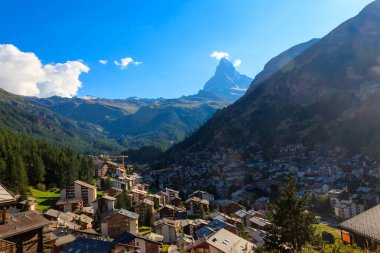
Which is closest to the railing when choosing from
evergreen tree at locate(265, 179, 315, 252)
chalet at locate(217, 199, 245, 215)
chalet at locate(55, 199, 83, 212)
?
evergreen tree at locate(265, 179, 315, 252)

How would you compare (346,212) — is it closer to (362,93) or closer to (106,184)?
(106,184)

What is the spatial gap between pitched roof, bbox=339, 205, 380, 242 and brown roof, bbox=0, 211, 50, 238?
18.2 meters

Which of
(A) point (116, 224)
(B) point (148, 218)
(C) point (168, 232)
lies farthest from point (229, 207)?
(A) point (116, 224)

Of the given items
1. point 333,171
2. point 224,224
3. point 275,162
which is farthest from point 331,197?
point 275,162

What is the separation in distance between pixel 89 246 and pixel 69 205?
4687 cm

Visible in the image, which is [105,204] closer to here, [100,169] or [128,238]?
[128,238]

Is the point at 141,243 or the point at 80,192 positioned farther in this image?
the point at 80,192

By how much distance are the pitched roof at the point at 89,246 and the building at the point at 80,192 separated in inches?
2052

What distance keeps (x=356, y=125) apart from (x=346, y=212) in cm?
9266

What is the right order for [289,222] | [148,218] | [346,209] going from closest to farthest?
1. [289,222]
2. [148,218]
3. [346,209]

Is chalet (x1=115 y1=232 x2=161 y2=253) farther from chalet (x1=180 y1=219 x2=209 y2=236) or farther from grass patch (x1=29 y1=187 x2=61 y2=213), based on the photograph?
grass patch (x1=29 y1=187 x2=61 y2=213)

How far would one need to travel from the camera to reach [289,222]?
3291 cm

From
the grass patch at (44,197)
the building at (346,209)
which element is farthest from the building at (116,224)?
the building at (346,209)

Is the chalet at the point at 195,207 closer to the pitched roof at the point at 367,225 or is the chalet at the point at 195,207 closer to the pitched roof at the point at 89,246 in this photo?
the pitched roof at the point at 89,246
